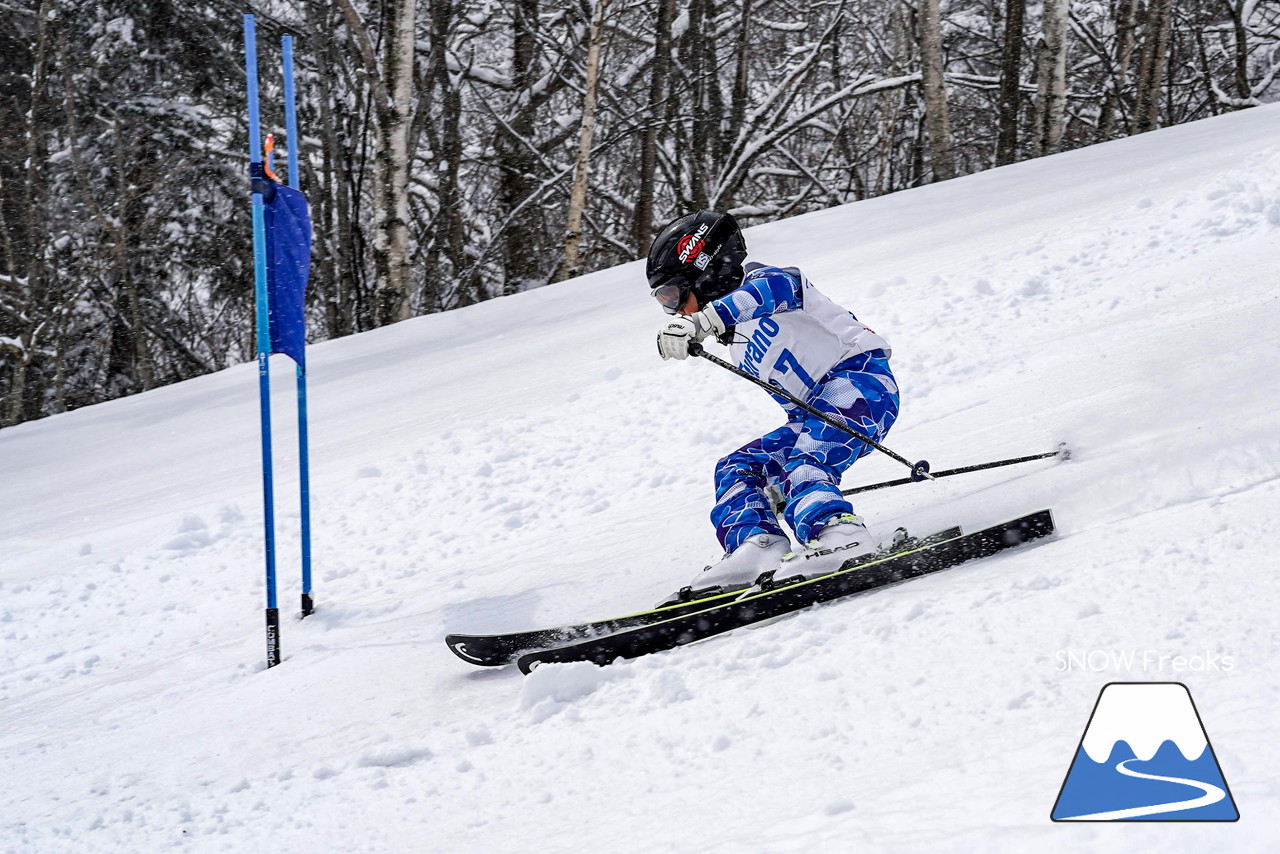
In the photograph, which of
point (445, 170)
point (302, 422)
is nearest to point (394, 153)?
point (445, 170)

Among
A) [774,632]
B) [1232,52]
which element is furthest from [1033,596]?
[1232,52]

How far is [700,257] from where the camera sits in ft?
12.6

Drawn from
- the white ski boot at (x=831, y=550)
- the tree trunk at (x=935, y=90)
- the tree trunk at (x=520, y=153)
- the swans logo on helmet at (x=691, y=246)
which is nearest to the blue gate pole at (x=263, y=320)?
the swans logo on helmet at (x=691, y=246)

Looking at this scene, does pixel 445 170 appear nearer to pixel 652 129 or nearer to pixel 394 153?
pixel 652 129

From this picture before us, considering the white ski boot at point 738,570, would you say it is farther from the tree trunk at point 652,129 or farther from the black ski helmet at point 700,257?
the tree trunk at point 652,129

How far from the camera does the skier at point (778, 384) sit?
12.1ft

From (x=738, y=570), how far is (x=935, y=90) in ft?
32.7

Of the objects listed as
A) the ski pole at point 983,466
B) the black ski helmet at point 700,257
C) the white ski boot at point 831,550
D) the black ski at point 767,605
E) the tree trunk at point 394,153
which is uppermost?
the tree trunk at point 394,153

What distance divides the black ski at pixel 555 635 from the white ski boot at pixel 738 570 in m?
0.07

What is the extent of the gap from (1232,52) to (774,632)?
19.8m

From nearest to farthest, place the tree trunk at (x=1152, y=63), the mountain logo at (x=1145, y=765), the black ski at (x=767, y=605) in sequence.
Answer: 1. the mountain logo at (x=1145, y=765)
2. the black ski at (x=767, y=605)
3. the tree trunk at (x=1152, y=63)

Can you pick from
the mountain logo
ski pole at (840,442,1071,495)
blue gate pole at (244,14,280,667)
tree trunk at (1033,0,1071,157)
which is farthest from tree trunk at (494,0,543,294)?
the mountain logo

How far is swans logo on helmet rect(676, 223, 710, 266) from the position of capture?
12.6 feet

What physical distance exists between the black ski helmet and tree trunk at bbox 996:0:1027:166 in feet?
36.4
